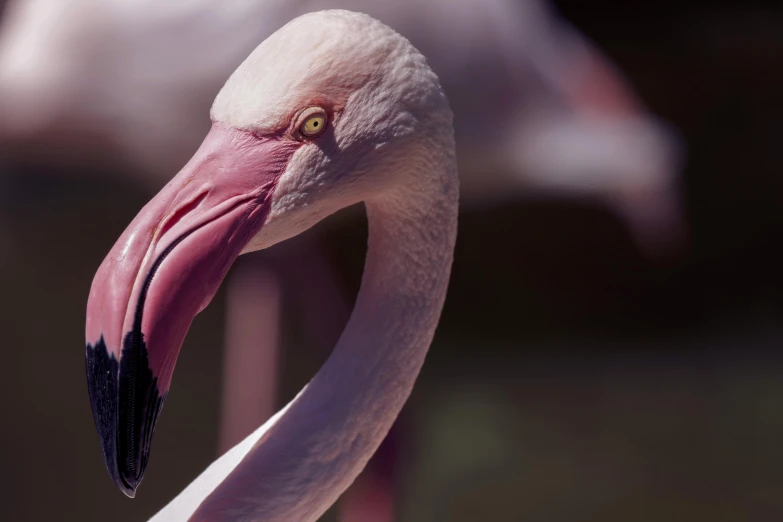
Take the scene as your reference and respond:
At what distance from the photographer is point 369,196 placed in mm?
1020

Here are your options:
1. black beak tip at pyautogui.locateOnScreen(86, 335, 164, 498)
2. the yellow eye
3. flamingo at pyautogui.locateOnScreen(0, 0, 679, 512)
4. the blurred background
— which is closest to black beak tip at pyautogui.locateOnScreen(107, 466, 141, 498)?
black beak tip at pyautogui.locateOnScreen(86, 335, 164, 498)

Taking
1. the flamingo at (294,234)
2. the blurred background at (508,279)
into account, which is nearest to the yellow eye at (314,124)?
the flamingo at (294,234)

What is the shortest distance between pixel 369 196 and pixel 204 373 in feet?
8.68

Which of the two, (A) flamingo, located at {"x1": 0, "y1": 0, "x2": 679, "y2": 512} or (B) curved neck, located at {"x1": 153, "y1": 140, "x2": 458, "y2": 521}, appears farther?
(A) flamingo, located at {"x1": 0, "y1": 0, "x2": 679, "y2": 512}

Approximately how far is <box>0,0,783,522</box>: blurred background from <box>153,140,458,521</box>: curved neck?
1146mm

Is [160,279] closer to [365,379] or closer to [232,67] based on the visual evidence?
[365,379]

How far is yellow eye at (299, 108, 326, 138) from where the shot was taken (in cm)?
91

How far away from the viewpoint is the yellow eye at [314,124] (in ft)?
3.00

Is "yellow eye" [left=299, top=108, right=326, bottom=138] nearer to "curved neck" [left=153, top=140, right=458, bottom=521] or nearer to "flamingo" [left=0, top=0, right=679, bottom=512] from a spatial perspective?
"curved neck" [left=153, top=140, right=458, bottom=521]

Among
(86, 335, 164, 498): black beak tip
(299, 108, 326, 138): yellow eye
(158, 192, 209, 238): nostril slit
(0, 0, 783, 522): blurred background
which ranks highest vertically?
(299, 108, 326, 138): yellow eye

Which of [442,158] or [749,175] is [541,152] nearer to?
[442,158]

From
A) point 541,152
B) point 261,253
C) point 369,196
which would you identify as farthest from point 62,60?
point 369,196

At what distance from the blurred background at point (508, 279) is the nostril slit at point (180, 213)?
4.59 ft

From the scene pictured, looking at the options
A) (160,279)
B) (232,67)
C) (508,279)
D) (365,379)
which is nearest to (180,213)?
(160,279)
